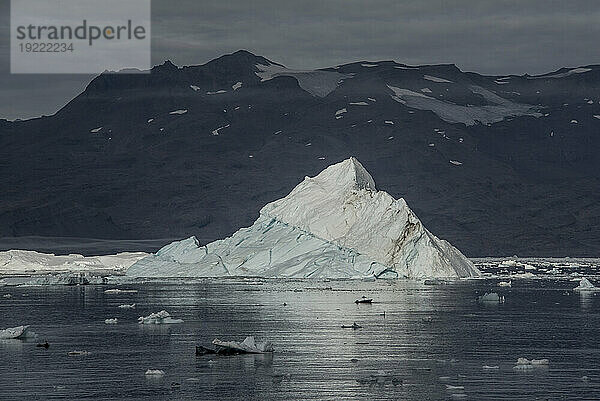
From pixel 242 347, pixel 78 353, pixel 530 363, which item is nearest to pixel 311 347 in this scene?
pixel 242 347

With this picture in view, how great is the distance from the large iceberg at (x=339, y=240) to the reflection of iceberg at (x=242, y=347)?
115 ft

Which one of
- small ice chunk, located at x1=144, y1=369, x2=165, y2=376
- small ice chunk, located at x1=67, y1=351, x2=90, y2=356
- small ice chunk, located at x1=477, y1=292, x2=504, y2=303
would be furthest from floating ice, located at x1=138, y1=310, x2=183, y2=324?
small ice chunk, located at x1=477, y1=292, x2=504, y2=303

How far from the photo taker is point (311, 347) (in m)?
29.8

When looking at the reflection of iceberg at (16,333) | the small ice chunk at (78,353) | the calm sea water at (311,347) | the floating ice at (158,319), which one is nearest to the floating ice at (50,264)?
the calm sea water at (311,347)

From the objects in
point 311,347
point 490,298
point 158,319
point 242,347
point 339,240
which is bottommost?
point 311,347

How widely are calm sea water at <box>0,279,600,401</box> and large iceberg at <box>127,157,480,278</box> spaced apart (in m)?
11.5

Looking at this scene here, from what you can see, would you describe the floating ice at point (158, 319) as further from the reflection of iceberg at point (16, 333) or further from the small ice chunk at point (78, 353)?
the small ice chunk at point (78, 353)

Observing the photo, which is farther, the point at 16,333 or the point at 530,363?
the point at 16,333

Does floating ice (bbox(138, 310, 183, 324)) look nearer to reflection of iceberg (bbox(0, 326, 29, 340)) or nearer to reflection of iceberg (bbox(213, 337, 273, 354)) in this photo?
reflection of iceberg (bbox(0, 326, 29, 340))

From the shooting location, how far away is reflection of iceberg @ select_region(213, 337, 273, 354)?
91.1ft

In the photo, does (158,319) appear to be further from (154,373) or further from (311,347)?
(154,373)

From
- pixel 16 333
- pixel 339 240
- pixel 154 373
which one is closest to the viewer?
pixel 154 373

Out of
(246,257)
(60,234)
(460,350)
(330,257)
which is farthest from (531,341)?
(60,234)

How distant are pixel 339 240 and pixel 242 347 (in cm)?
3577
